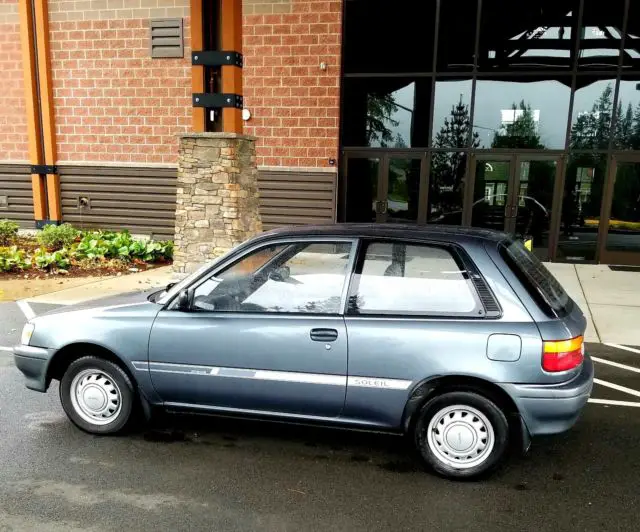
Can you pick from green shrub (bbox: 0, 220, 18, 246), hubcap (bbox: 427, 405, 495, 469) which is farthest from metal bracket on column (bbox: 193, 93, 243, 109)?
hubcap (bbox: 427, 405, 495, 469)

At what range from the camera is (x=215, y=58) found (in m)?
9.63

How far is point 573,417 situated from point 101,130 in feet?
48.0

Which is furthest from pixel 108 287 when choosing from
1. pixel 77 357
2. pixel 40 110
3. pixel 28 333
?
pixel 40 110

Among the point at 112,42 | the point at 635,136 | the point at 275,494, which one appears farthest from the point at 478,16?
the point at 275,494

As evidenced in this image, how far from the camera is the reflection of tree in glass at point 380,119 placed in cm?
1368

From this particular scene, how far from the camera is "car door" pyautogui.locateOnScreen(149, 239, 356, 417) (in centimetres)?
360

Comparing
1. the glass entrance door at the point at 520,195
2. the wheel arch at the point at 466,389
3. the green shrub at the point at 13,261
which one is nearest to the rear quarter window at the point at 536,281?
the wheel arch at the point at 466,389

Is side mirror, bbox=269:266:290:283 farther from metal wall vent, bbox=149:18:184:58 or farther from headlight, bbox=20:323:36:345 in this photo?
metal wall vent, bbox=149:18:184:58

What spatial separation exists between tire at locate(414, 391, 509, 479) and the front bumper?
272 cm

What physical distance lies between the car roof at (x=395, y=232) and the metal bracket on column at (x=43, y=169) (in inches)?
536

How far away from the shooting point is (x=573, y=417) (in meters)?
3.41

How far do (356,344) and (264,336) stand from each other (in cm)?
62

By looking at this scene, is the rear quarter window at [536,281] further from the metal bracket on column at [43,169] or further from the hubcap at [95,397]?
the metal bracket on column at [43,169]

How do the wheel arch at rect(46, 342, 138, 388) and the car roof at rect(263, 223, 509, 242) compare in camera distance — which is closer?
the car roof at rect(263, 223, 509, 242)
